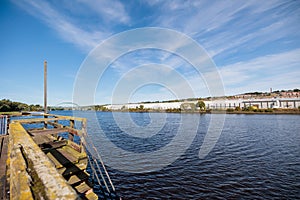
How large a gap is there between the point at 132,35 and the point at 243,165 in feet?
58.8

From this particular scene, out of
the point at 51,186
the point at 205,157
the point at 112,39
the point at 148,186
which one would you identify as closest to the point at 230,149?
the point at 205,157

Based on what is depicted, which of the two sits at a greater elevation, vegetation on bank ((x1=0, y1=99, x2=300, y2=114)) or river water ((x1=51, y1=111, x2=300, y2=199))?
vegetation on bank ((x1=0, y1=99, x2=300, y2=114))

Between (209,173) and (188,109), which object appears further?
(188,109)

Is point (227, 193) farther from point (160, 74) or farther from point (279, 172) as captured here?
point (160, 74)

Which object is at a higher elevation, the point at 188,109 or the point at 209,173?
the point at 188,109

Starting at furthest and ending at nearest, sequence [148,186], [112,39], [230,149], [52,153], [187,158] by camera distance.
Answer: [112,39], [230,149], [187,158], [148,186], [52,153]

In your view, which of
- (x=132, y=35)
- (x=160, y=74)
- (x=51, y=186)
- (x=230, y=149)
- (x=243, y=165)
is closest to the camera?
(x=51, y=186)

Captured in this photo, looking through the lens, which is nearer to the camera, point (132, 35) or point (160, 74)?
point (132, 35)

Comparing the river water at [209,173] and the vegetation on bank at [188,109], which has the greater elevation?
the vegetation on bank at [188,109]

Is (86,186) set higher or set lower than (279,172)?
higher

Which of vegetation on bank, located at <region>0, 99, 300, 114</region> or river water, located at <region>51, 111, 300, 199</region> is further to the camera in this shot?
vegetation on bank, located at <region>0, 99, 300, 114</region>

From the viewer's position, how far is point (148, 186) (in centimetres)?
739

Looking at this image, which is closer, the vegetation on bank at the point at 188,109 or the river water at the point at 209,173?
the river water at the point at 209,173

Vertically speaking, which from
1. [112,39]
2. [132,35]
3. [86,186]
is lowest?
[86,186]
